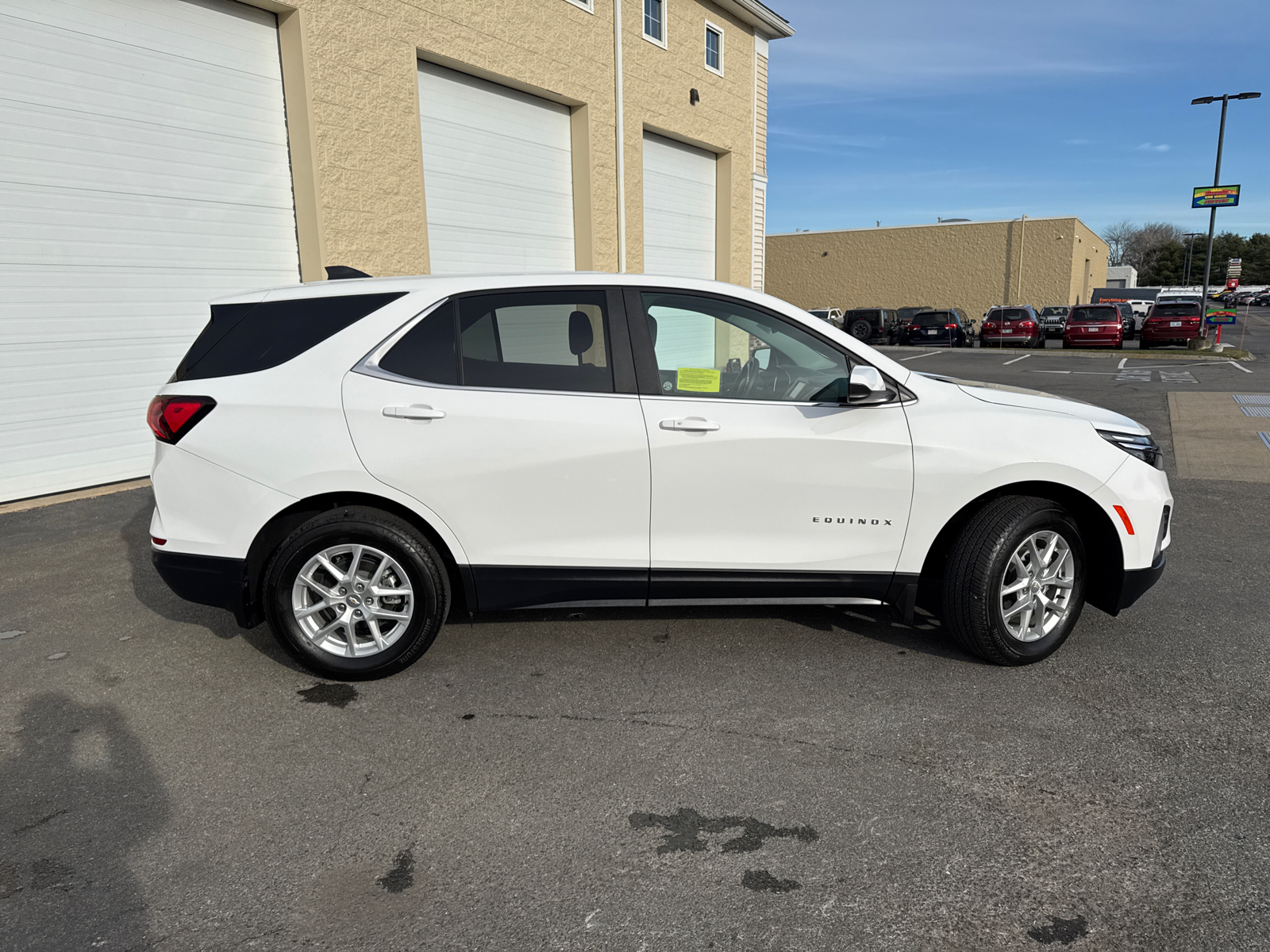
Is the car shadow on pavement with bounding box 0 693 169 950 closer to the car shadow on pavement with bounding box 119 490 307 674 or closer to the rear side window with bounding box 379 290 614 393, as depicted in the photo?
the car shadow on pavement with bounding box 119 490 307 674

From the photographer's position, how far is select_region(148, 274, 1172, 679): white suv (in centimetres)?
383

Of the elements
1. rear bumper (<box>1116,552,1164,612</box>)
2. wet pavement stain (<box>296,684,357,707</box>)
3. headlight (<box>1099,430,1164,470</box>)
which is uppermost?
headlight (<box>1099,430,1164,470</box>)

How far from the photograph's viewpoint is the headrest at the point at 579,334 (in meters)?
3.99

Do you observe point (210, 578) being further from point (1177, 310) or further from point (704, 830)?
point (1177, 310)

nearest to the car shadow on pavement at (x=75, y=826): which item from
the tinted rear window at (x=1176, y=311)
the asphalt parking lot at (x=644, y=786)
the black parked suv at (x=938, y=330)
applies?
the asphalt parking lot at (x=644, y=786)

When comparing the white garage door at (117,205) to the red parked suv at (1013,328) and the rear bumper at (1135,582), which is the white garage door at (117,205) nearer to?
the rear bumper at (1135,582)

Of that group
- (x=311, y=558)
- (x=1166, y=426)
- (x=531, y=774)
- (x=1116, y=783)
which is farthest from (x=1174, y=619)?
(x=1166, y=426)

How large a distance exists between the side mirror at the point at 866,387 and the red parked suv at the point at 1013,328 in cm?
3110

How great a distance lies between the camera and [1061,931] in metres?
2.39

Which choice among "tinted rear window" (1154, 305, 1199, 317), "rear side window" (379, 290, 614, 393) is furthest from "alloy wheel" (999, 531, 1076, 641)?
"tinted rear window" (1154, 305, 1199, 317)

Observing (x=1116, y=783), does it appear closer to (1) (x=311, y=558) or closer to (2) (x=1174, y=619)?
(2) (x=1174, y=619)

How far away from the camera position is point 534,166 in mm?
12688

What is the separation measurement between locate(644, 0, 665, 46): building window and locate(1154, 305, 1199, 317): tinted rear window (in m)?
21.7

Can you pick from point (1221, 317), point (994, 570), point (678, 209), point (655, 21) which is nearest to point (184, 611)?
point (994, 570)
